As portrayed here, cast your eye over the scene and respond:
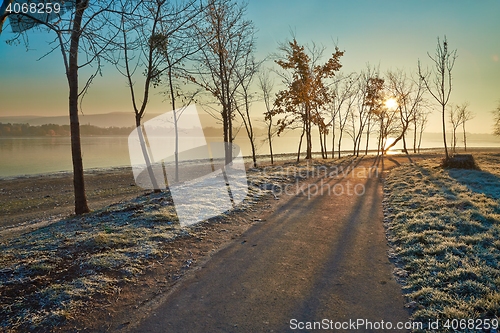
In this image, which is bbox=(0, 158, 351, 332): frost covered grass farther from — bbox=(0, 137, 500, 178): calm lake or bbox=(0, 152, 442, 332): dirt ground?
bbox=(0, 137, 500, 178): calm lake

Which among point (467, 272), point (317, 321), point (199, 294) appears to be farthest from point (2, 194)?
point (467, 272)

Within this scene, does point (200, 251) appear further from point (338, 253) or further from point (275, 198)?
point (275, 198)

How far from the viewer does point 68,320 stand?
3.62m

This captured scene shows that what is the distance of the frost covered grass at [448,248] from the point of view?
369cm

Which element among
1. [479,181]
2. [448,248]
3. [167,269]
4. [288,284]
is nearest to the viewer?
[288,284]

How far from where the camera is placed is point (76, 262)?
16.6 ft

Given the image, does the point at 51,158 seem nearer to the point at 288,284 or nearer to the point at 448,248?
the point at 288,284

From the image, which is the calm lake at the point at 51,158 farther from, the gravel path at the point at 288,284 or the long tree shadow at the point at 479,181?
the gravel path at the point at 288,284

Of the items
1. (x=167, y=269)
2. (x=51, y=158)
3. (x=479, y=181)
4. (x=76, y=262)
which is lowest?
(x=167, y=269)

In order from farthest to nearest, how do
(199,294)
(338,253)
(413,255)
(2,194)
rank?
(2,194) → (338,253) → (413,255) → (199,294)

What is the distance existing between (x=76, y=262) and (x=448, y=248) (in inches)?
271

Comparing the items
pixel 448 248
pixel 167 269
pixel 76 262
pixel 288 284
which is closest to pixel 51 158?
pixel 76 262

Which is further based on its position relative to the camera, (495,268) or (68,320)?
(495,268)

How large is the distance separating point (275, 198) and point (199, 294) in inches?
280
